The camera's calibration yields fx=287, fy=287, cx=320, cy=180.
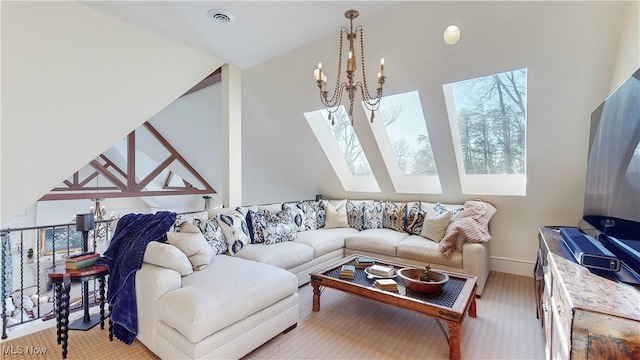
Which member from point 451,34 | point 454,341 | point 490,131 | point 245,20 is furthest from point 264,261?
point 490,131

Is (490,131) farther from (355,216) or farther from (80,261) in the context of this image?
(80,261)

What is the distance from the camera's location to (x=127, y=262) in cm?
212

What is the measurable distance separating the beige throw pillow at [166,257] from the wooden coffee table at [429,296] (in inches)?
43.3

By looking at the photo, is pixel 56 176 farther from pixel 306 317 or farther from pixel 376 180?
pixel 376 180

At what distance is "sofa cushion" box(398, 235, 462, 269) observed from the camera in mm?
3059

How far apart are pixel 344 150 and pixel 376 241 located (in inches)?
72.6

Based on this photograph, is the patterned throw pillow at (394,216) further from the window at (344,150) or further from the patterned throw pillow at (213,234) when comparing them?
the patterned throw pillow at (213,234)

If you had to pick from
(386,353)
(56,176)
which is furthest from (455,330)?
(56,176)

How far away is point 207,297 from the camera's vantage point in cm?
179

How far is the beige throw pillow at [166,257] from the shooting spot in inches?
81.1

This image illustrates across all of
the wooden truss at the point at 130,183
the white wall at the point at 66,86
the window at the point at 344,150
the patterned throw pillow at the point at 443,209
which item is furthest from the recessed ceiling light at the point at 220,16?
the wooden truss at the point at 130,183

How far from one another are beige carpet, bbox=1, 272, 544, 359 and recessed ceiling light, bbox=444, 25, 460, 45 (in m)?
2.48

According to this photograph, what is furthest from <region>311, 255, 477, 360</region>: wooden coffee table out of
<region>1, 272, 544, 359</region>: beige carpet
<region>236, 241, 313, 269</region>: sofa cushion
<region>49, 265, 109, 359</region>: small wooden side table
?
<region>49, 265, 109, 359</region>: small wooden side table

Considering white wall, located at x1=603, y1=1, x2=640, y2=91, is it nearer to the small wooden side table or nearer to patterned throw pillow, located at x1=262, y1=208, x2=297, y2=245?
patterned throw pillow, located at x1=262, y1=208, x2=297, y2=245
